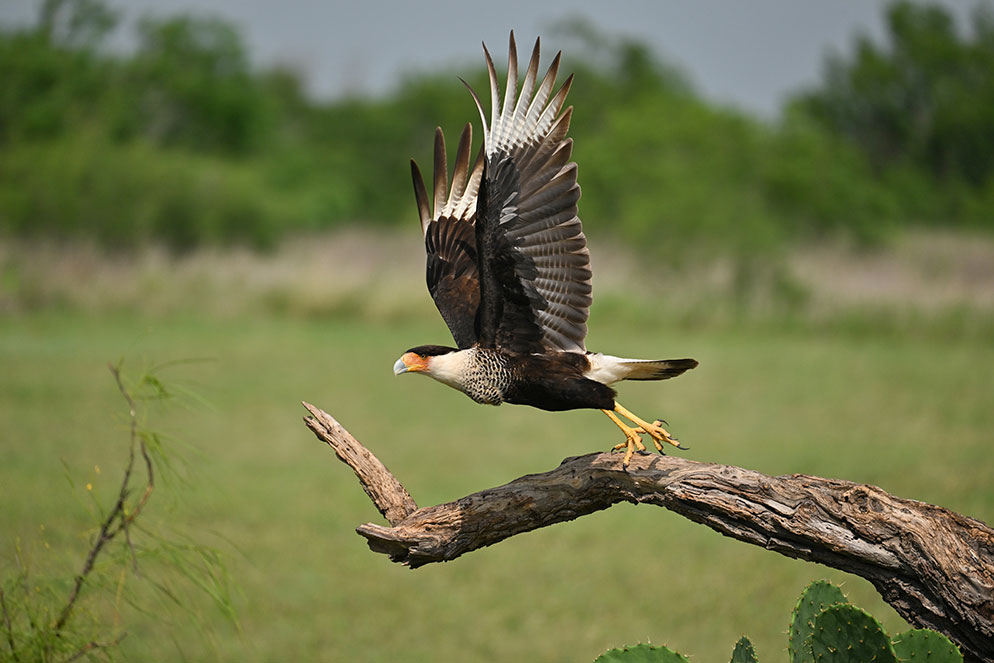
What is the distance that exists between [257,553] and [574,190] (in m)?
5.32

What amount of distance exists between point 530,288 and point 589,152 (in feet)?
75.1

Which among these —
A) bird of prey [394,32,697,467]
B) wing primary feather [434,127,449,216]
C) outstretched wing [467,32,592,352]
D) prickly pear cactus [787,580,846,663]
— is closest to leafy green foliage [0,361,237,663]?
bird of prey [394,32,697,467]

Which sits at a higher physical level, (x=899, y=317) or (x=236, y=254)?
(x=236, y=254)

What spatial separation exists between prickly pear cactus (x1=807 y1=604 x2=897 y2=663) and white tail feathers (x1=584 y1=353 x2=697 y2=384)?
105 cm

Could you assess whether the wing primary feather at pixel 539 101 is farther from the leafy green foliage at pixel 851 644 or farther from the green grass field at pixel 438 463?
the leafy green foliage at pixel 851 644

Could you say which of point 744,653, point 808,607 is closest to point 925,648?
point 808,607

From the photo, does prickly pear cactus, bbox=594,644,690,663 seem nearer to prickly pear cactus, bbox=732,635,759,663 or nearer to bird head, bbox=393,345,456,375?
prickly pear cactus, bbox=732,635,759,663

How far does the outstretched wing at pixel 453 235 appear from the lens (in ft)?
13.6

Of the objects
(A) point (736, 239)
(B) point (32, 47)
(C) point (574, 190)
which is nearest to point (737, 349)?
(A) point (736, 239)

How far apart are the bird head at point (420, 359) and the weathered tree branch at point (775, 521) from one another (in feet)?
1.25

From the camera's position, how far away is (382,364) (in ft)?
49.7

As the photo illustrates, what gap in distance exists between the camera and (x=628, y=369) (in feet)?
11.7

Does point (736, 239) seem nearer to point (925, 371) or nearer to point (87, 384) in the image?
point (925, 371)

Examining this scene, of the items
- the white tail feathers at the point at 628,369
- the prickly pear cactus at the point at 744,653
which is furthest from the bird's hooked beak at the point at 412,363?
the prickly pear cactus at the point at 744,653
